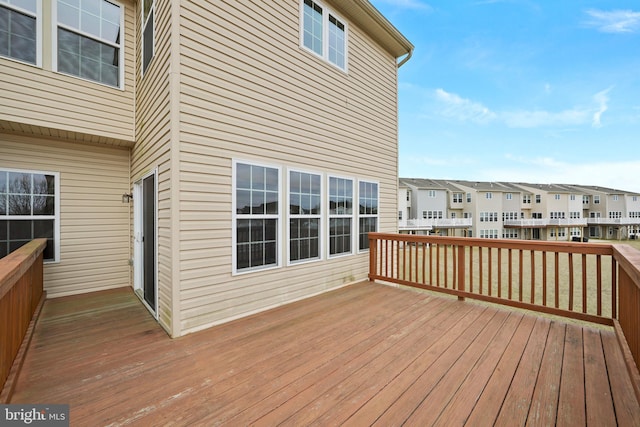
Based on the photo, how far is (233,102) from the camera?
323 cm

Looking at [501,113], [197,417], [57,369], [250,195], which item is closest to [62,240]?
[57,369]

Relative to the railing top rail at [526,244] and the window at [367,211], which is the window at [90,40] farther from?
the railing top rail at [526,244]

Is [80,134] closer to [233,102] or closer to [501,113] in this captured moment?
[233,102]

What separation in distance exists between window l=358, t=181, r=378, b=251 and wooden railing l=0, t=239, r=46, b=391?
442 cm

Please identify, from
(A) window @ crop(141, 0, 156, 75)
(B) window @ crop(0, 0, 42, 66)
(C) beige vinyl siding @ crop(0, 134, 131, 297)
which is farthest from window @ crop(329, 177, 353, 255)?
(B) window @ crop(0, 0, 42, 66)

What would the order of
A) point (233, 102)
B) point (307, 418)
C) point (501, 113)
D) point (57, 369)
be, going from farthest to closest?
point (501, 113)
point (233, 102)
point (57, 369)
point (307, 418)

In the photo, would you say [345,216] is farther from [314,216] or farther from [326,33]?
[326,33]

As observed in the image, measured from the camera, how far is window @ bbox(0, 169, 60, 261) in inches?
145

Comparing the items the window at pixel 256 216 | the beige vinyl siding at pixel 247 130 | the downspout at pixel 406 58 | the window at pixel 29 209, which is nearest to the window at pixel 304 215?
the beige vinyl siding at pixel 247 130

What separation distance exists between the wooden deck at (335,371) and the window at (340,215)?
1536 millimetres

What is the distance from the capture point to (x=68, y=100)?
3.66 m

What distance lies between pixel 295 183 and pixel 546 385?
3.39 metres

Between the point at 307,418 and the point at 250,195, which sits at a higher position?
the point at 250,195

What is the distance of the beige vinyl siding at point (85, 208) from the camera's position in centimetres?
388
